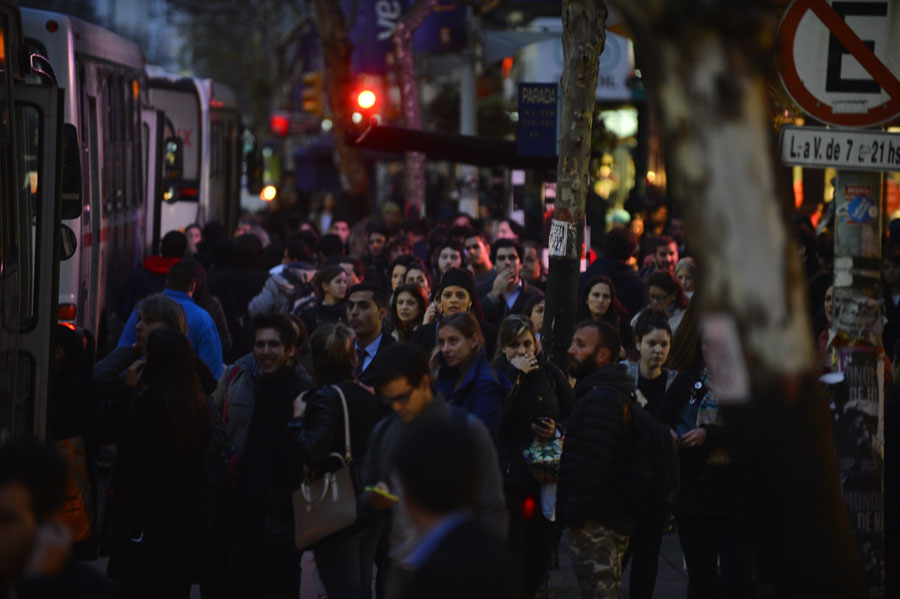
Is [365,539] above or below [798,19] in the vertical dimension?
below

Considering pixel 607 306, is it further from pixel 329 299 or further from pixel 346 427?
pixel 346 427

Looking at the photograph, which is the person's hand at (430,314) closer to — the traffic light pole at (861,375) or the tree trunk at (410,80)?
the traffic light pole at (861,375)

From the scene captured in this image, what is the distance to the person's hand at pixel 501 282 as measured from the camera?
11453 mm

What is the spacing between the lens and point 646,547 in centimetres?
730

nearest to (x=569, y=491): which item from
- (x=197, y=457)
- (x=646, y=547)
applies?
(x=646, y=547)

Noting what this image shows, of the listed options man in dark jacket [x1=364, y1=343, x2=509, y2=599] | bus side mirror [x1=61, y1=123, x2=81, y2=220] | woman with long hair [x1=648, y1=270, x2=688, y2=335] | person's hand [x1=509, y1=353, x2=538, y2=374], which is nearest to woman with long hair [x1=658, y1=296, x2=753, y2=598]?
person's hand [x1=509, y1=353, x2=538, y2=374]

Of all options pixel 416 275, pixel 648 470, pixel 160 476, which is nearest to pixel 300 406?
pixel 160 476

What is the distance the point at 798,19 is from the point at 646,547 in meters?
2.73

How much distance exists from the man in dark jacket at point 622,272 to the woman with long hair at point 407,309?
2418mm

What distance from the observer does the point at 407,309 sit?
383 inches

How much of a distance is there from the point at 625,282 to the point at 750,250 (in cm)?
838

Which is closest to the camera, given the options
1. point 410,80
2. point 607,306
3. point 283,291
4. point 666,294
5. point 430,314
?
point 430,314

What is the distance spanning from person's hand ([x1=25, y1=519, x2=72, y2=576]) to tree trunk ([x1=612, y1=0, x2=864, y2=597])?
1.80 m

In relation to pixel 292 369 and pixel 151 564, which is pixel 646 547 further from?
pixel 151 564
